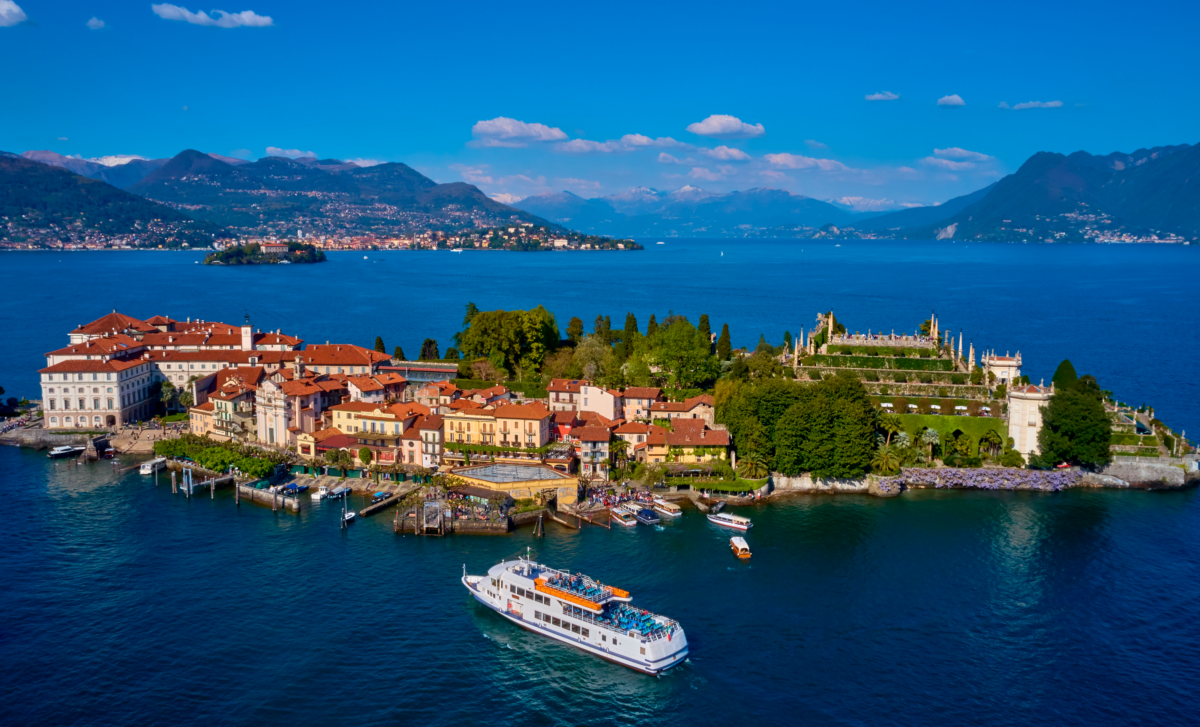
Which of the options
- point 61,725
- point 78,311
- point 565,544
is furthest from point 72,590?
point 78,311

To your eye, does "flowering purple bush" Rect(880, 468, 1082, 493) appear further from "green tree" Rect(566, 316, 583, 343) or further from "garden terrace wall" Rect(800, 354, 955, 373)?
"green tree" Rect(566, 316, 583, 343)

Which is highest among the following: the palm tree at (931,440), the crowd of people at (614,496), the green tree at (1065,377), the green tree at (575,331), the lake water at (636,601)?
the green tree at (575,331)

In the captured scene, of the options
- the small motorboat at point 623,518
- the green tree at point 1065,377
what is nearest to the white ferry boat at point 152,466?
the small motorboat at point 623,518

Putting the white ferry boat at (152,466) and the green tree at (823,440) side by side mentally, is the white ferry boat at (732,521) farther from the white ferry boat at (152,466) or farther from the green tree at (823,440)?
the white ferry boat at (152,466)

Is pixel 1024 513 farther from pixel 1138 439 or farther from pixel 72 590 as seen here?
pixel 72 590

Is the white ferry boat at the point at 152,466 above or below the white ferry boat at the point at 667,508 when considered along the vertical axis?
above

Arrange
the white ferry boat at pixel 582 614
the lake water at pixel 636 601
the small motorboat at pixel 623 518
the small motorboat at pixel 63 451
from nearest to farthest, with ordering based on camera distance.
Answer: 1. the lake water at pixel 636 601
2. the white ferry boat at pixel 582 614
3. the small motorboat at pixel 623 518
4. the small motorboat at pixel 63 451
